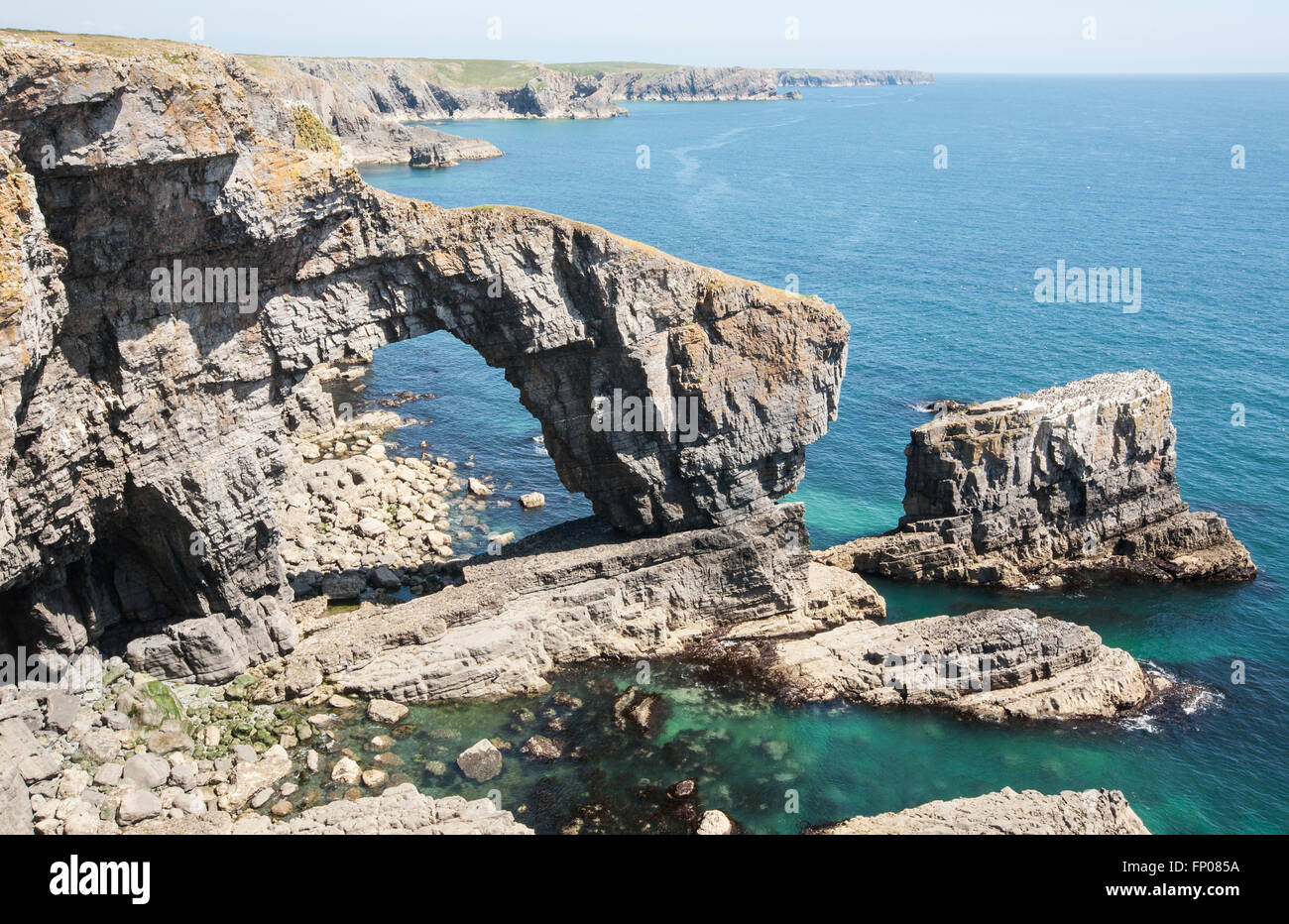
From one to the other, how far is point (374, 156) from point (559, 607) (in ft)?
492

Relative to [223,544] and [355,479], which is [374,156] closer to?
[355,479]

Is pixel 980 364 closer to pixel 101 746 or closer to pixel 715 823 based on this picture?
pixel 715 823

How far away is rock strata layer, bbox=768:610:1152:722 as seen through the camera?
3919 cm

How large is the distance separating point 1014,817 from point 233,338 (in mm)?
29810

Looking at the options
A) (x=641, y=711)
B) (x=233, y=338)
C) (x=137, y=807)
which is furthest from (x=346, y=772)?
(x=233, y=338)

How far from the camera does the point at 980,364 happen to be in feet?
260

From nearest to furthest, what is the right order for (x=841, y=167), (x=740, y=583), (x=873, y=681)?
(x=873, y=681), (x=740, y=583), (x=841, y=167)

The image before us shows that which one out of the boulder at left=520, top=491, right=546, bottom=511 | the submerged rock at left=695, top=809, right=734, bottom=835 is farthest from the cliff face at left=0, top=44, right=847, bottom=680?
the submerged rock at left=695, top=809, right=734, bottom=835

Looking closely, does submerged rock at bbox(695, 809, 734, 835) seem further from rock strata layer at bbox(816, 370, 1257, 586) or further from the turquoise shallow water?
rock strata layer at bbox(816, 370, 1257, 586)

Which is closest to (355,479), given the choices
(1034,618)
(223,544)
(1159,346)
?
(223,544)

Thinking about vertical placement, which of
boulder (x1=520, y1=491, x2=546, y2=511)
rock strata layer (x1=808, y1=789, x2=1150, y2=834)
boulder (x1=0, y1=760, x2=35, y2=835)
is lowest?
rock strata layer (x1=808, y1=789, x2=1150, y2=834)

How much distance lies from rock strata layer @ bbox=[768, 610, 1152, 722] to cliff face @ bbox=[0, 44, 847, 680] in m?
7.81

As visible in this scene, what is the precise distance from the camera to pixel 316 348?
3684cm

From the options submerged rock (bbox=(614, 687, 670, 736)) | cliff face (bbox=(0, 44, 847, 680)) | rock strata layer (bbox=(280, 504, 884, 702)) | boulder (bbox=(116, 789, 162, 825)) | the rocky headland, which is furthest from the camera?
rock strata layer (bbox=(280, 504, 884, 702))
